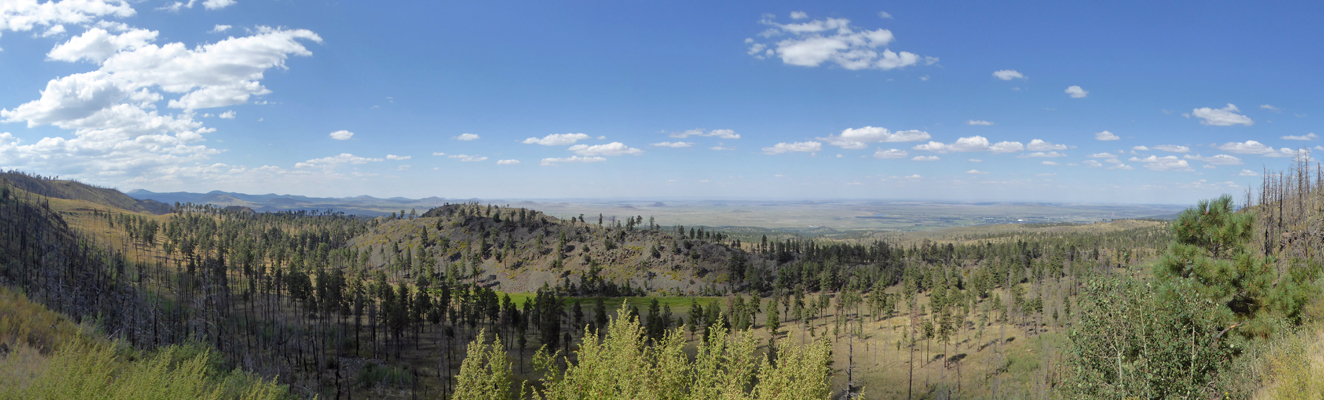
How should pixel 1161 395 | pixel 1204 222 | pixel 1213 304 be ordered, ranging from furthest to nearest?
pixel 1204 222 → pixel 1213 304 → pixel 1161 395

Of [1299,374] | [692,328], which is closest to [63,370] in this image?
[1299,374]

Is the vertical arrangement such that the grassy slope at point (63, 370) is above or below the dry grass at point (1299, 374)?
below

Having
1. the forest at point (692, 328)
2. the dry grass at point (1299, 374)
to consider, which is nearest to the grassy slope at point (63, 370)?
the forest at point (692, 328)

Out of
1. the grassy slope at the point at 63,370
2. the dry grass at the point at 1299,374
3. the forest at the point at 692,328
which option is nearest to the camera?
the dry grass at the point at 1299,374

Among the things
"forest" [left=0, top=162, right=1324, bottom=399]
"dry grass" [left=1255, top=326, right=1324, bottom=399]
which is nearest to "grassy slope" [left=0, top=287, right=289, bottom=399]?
"forest" [left=0, top=162, right=1324, bottom=399]

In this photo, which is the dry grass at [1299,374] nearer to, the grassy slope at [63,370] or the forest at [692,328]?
the forest at [692,328]

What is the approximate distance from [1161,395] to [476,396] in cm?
2634

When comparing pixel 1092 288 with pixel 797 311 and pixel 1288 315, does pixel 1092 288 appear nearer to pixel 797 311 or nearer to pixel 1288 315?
pixel 1288 315

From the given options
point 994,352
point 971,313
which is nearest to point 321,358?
point 994,352

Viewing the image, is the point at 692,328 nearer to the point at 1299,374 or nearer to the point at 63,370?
the point at 63,370

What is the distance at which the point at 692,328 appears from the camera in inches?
3858

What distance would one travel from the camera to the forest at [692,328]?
63.2ft

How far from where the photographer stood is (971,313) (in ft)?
443

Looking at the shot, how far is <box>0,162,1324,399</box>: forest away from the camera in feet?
63.2
